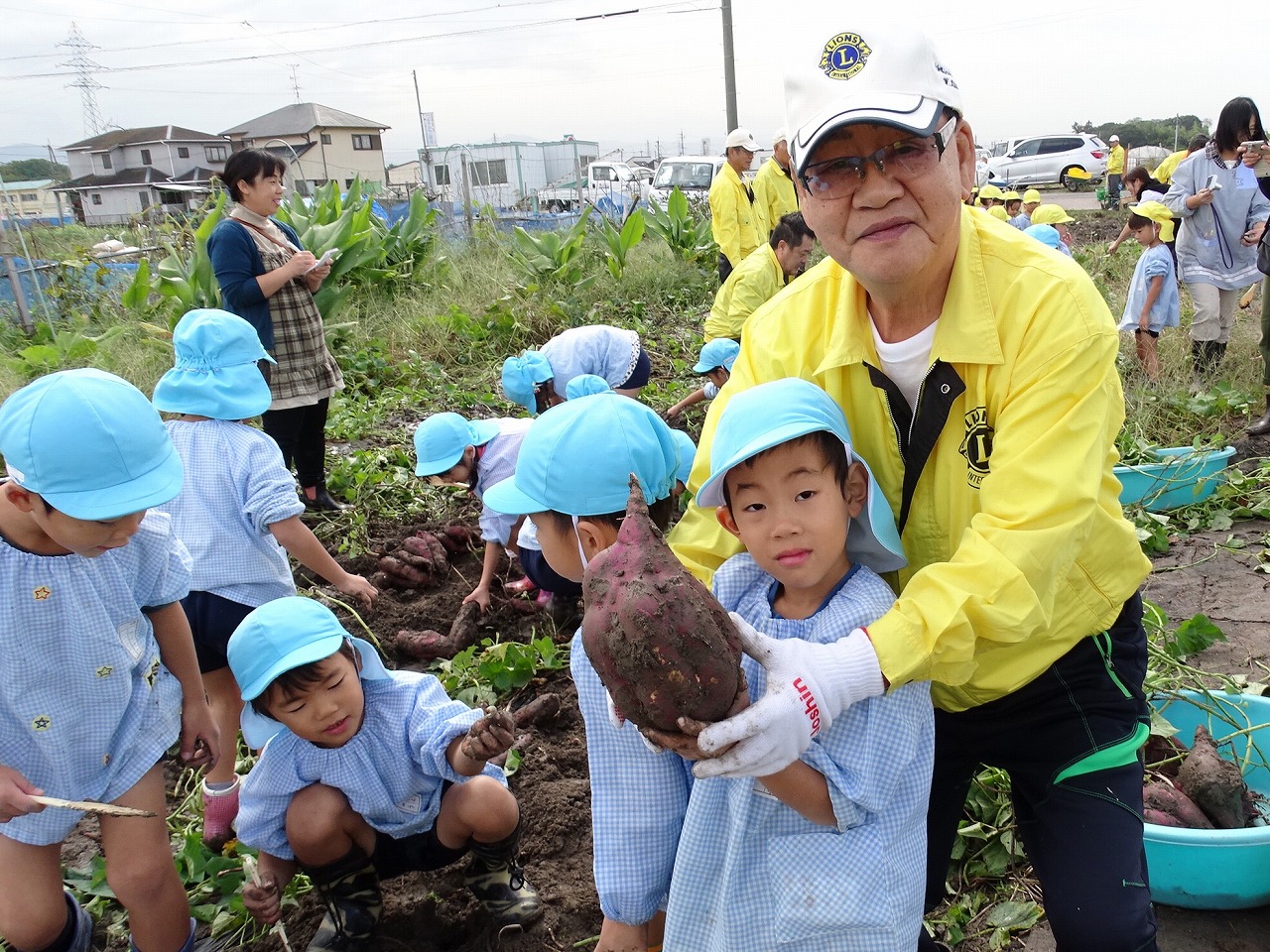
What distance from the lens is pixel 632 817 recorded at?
160cm

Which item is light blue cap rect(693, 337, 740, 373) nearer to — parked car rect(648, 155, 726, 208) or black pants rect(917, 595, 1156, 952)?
black pants rect(917, 595, 1156, 952)

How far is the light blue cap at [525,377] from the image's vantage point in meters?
4.73

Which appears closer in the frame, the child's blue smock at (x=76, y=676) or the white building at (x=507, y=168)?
the child's blue smock at (x=76, y=676)

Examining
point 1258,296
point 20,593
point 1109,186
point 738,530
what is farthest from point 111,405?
point 1109,186

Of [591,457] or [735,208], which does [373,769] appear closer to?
[591,457]

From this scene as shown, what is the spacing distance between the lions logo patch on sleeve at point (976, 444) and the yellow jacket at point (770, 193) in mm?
6387

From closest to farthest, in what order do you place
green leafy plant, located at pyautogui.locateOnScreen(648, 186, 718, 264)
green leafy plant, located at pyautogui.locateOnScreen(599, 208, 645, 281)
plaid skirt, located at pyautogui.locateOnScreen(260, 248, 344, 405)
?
1. plaid skirt, located at pyautogui.locateOnScreen(260, 248, 344, 405)
2. green leafy plant, located at pyautogui.locateOnScreen(599, 208, 645, 281)
3. green leafy plant, located at pyautogui.locateOnScreen(648, 186, 718, 264)

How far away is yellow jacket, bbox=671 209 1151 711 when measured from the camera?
4.22 ft

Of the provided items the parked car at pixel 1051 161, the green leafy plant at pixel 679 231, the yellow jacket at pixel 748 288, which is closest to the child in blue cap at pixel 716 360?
the yellow jacket at pixel 748 288

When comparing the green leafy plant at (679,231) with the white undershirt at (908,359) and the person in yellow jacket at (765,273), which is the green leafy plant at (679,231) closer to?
the person in yellow jacket at (765,273)

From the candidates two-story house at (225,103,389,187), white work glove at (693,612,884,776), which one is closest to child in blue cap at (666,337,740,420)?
white work glove at (693,612,884,776)

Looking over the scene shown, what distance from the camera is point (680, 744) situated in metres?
1.21

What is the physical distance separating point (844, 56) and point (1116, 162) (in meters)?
22.0

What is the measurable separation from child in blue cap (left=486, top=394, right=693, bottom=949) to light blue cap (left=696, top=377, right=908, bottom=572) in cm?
28
